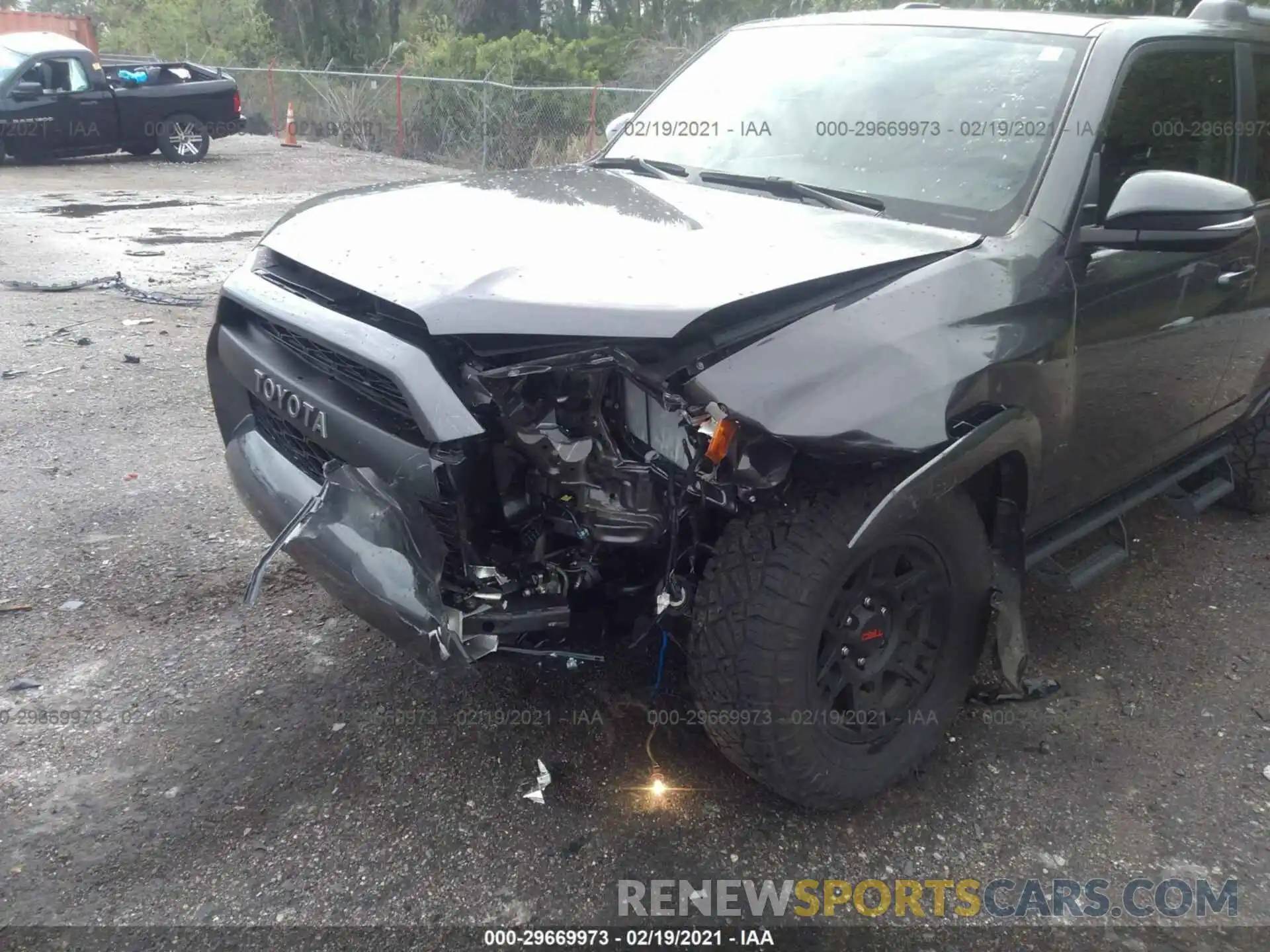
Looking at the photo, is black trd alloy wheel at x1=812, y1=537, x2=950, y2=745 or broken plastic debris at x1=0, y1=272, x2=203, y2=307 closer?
black trd alloy wheel at x1=812, y1=537, x2=950, y2=745

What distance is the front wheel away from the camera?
15.3 m

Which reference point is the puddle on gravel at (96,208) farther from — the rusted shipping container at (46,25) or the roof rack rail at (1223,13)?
the rusted shipping container at (46,25)

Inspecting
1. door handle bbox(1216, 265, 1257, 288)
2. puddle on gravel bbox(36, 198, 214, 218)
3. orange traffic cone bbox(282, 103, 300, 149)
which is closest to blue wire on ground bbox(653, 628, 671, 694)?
door handle bbox(1216, 265, 1257, 288)

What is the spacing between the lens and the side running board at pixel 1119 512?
10.2 ft

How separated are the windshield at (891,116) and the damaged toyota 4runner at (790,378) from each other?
0.04ft

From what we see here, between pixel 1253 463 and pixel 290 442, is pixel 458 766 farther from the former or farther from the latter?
pixel 1253 463

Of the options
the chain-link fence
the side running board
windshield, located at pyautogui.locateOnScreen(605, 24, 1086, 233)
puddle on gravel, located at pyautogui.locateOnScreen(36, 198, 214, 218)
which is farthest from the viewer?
the chain-link fence

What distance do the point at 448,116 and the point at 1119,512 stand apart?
16.4 meters

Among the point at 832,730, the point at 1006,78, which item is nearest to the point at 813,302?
the point at 832,730

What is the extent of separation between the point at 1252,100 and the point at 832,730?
2.79 metres

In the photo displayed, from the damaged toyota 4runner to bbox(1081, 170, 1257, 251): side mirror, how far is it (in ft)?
0.03

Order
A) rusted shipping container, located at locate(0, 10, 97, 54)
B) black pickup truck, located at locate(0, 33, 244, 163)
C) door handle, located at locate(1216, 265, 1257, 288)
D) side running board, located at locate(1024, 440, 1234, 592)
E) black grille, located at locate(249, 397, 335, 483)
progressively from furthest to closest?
rusted shipping container, located at locate(0, 10, 97, 54) → black pickup truck, located at locate(0, 33, 244, 163) → door handle, located at locate(1216, 265, 1257, 288) → side running board, located at locate(1024, 440, 1234, 592) → black grille, located at locate(249, 397, 335, 483)

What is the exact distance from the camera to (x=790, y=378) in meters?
2.09

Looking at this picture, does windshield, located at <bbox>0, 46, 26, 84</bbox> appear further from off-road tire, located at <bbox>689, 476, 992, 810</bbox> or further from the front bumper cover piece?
off-road tire, located at <bbox>689, 476, 992, 810</bbox>
